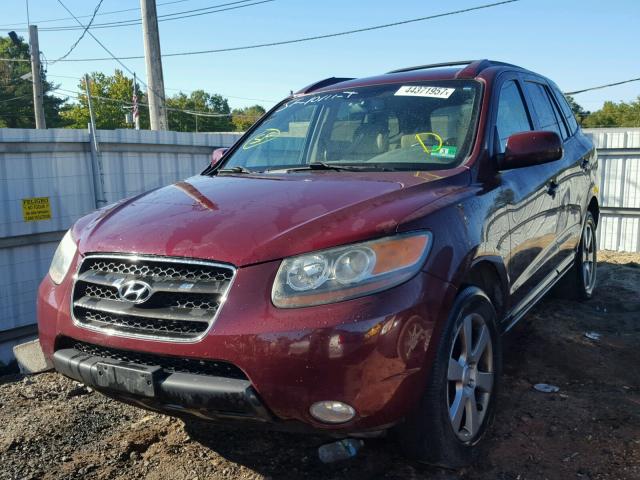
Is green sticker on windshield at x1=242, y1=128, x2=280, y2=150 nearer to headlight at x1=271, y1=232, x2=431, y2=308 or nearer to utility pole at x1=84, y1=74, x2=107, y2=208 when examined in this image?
headlight at x1=271, y1=232, x2=431, y2=308

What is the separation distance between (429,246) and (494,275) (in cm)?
79

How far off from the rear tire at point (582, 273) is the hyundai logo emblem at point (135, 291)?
13.3 feet

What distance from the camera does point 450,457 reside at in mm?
2445

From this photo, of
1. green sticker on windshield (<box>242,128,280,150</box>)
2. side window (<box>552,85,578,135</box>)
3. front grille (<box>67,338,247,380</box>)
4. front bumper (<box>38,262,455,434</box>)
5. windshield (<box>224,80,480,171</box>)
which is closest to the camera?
front bumper (<box>38,262,455,434</box>)

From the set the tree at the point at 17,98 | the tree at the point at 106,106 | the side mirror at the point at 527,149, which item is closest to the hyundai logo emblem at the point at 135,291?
the side mirror at the point at 527,149

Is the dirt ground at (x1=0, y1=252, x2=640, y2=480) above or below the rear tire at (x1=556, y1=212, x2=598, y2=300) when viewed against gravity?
below

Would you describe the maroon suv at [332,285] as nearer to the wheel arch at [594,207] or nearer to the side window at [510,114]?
the side window at [510,114]

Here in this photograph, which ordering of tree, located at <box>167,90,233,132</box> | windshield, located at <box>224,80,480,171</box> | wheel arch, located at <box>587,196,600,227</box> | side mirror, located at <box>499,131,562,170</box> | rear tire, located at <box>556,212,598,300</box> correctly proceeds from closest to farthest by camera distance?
side mirror, located at <box>499,131,562,170</box>, windshield, located at <box>224,80,480,171</box>, rear tire, located at <box>556,212,598,300</box>, wheel arch, located at <box>587,196,600,227</box>, tree, located at <box>167,90,233,132</box>

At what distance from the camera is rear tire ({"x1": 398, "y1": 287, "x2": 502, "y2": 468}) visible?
2330 mm

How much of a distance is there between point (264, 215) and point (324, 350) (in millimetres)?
687

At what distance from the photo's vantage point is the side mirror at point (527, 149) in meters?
3.04

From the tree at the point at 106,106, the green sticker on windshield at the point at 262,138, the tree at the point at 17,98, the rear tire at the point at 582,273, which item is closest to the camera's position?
the green sticker on windshield at the point at 262,138

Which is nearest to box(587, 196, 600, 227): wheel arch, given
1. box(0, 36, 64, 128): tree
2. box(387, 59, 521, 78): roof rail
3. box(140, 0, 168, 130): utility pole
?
box(387, 59, 521, 78): roof rail

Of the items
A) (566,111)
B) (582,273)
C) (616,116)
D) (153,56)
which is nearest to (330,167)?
(566,111)
